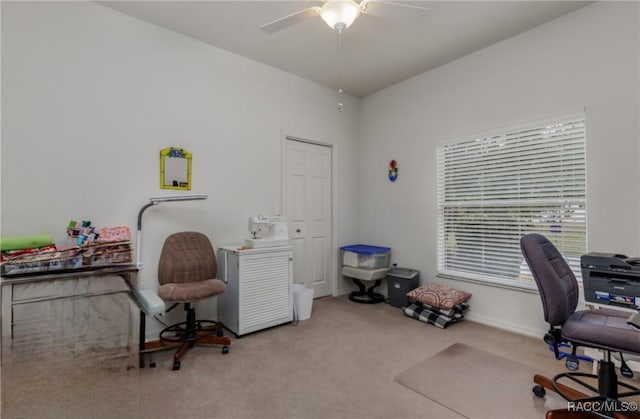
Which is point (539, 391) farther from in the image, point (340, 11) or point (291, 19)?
point (291, 19)

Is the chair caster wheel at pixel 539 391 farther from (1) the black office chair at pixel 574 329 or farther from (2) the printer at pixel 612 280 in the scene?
(2) the printer at pixel 612 280

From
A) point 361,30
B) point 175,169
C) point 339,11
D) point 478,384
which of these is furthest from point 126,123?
point 478,384

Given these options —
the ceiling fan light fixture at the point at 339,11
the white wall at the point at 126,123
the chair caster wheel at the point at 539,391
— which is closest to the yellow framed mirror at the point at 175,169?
the white wall at the point at 126,123

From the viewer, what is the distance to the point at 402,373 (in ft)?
7.26

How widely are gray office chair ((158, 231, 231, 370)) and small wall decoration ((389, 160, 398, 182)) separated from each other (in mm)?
2424

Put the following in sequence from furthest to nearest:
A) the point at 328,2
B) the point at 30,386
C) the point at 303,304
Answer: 1. the point at 303,304
2. the point at 328,2
3. the point at 30,386

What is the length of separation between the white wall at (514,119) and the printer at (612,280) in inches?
31.6

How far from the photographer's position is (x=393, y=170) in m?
4.09

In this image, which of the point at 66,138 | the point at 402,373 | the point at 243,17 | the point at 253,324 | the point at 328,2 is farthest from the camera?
the point at 253,324

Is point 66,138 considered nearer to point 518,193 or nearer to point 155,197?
point 155,197

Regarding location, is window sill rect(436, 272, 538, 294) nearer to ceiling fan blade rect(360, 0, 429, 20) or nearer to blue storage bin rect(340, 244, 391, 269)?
blue storage bin rect(340, 244, 391, 269)

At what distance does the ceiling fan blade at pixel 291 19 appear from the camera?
2080 mm

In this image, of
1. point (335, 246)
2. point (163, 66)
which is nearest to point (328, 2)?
point (163, 66)

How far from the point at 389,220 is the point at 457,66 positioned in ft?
6.43
